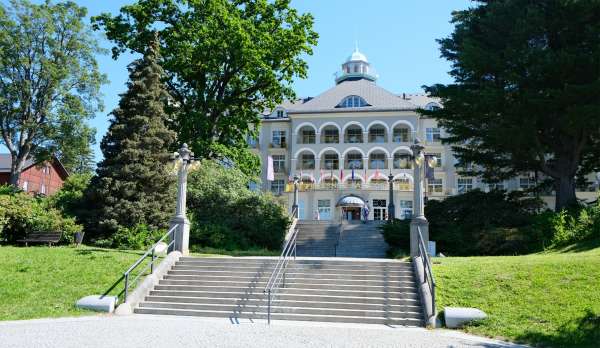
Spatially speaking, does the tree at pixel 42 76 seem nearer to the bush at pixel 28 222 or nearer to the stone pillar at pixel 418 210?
the bush at pixel 28 222

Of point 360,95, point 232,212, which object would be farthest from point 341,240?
point 360,95

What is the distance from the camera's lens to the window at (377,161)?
5022cm

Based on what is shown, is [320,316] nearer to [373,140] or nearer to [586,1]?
[586,1]

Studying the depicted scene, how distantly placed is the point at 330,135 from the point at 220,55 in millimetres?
25394

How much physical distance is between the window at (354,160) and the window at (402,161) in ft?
11.6

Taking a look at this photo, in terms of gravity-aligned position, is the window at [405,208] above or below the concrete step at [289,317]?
above

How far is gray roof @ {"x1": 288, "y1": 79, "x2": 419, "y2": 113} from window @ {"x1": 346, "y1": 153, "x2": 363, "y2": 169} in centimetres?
461

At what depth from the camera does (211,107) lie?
97.0 ft

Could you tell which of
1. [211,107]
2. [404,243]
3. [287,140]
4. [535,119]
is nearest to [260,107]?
[211,107]

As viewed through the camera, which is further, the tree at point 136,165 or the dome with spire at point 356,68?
the dome with spire at point 356,68

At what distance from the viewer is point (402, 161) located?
4972cm

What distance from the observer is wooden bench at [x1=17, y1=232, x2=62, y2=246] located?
18859mm

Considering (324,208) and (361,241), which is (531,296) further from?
(324,208)

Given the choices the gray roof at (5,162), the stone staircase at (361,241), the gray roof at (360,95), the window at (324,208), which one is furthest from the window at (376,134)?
the gray roof at (5,162)
